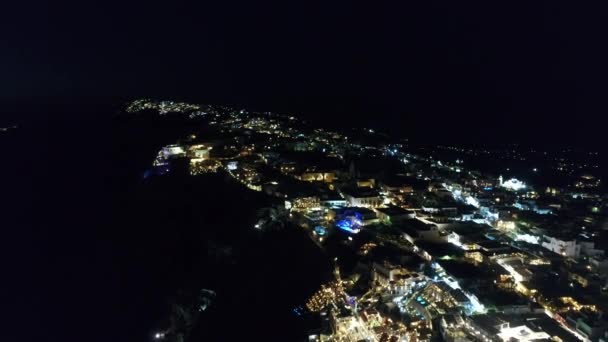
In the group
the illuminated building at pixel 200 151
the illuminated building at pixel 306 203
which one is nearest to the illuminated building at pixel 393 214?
the illuminated building at pixel 306 203

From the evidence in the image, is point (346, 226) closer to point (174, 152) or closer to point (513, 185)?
point (513, 185)

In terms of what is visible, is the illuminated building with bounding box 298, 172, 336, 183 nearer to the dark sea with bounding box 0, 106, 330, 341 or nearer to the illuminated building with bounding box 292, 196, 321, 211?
the dark sea with bounding box 0, 106, 330, 341

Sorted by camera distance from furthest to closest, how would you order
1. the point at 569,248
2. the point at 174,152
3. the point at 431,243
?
the point at 174,152 < the point at 569,248 < the point at 431,243

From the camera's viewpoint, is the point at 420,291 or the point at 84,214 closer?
the point at 420,291

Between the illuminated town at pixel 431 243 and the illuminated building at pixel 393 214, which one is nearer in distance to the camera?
the illuminated town at pixel 431 243

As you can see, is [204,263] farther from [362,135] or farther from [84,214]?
[362,135]

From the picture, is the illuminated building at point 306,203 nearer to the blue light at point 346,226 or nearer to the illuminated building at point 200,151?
the blue light at point 346,226

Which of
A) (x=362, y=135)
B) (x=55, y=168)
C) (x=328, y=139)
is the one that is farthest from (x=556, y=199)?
(x=55, y=168)

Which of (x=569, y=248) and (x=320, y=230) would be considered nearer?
(x=569, y=248)

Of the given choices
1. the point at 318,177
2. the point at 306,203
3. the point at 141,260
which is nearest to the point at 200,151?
the point at 318,177
